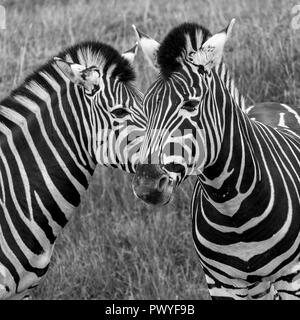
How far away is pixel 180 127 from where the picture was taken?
441cm

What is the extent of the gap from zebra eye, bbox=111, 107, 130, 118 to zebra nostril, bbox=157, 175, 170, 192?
105 cm

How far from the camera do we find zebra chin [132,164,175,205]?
4.27 m

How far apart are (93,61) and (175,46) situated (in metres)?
0.98

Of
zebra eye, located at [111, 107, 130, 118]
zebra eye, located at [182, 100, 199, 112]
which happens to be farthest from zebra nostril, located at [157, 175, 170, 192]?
zebra eye, located at [111, 107, 130, 118]

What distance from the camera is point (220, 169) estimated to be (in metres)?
4.72

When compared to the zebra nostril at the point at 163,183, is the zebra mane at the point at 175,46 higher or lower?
higher

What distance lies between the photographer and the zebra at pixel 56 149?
521 cm

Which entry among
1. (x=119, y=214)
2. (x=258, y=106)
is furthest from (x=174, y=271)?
(x=258, y=106)

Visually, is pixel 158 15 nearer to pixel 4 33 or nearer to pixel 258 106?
pixel 4 33

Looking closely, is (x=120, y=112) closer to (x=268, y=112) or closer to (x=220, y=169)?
(x=220, y=169)

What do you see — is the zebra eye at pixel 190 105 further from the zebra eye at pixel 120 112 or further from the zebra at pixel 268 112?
the zebra at pixel 268 112

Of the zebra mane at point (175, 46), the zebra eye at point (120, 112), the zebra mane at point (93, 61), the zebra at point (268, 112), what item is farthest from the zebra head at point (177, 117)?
the zebra at point (268, 112)

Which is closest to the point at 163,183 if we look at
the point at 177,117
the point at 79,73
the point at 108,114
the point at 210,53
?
the point at 177,117

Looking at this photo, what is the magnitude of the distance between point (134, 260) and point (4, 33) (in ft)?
14.7
